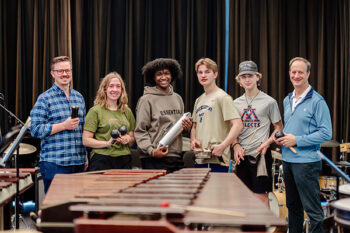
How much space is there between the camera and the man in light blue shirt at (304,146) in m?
3.30

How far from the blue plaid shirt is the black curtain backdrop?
216cm

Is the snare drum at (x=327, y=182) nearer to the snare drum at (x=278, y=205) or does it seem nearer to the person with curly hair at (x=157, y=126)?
the snare drum at (x=278, y=205)

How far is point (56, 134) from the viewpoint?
11.5ft

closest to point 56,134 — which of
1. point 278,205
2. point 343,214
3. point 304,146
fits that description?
point 304,146

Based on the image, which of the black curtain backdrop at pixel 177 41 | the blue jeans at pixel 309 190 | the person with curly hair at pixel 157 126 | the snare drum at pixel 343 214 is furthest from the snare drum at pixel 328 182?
the snare drum at pixel 343 214

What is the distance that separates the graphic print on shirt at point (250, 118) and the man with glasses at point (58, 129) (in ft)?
4.94

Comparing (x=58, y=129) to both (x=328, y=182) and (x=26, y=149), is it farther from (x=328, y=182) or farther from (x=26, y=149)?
(x=328, y=182)

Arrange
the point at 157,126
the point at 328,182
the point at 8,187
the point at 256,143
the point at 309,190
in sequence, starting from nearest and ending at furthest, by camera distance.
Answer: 1. the point at 8,187
2. the point at 309,190
3. the point at 157,126
4. the point at 256,143
5. the point at 328,182

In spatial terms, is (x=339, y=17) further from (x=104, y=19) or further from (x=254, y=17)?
(x=104, y=19)

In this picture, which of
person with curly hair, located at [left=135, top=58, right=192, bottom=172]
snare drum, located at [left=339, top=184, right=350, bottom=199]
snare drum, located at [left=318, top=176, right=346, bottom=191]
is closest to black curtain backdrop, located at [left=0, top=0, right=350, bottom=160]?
snare drum, located at [left=318, top=176, right=346, bottom=191]

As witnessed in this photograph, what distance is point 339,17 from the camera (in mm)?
5781

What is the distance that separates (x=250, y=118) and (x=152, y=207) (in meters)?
2.46

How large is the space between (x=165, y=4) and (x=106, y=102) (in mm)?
2722

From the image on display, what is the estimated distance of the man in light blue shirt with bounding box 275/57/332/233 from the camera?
330cm
